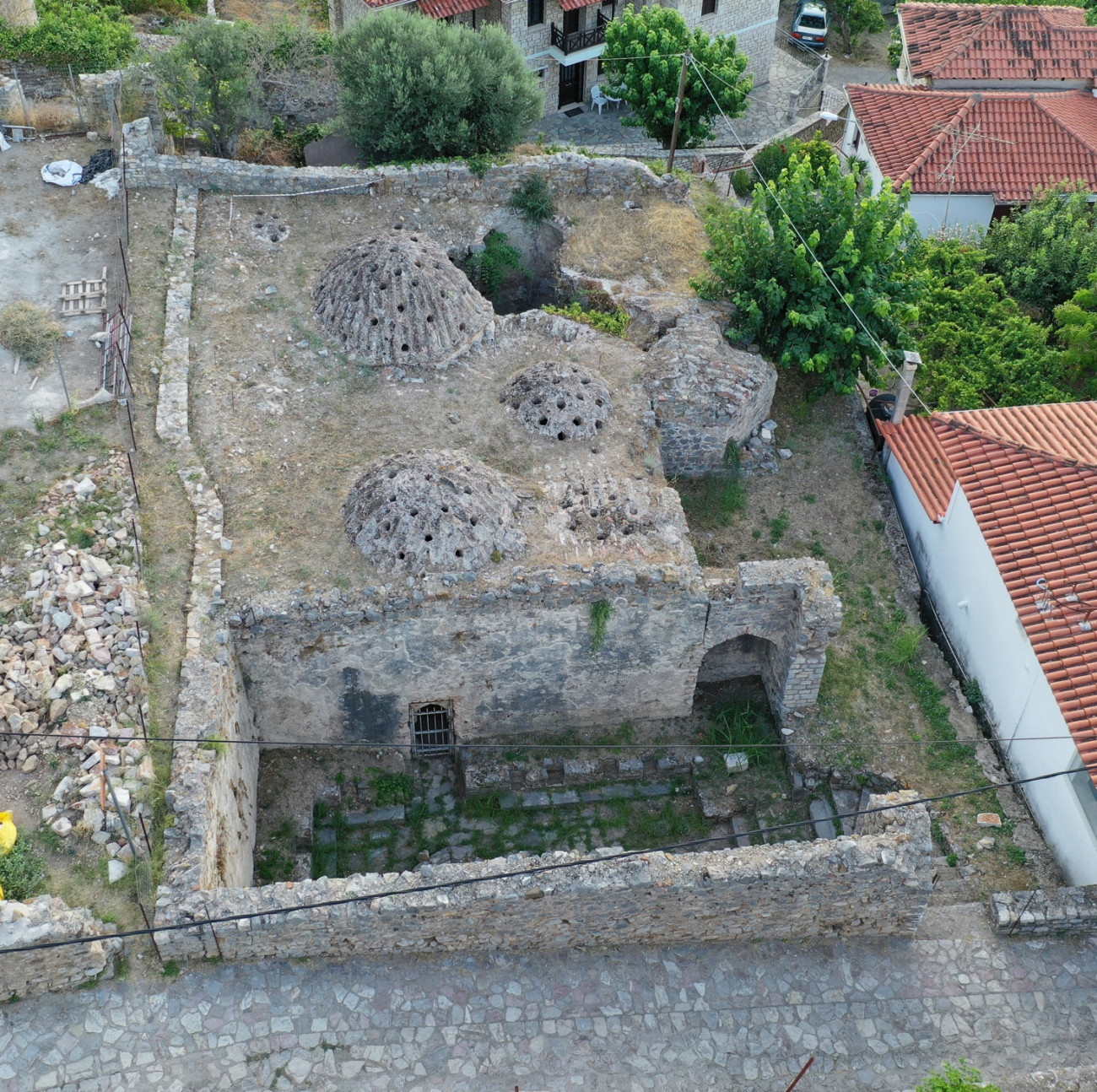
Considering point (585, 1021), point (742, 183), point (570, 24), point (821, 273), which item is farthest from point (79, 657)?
point (570, 24)

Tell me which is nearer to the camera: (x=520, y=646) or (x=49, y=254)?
(x=520, y=646)

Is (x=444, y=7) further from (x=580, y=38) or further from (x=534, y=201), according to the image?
(x=534, y=201)

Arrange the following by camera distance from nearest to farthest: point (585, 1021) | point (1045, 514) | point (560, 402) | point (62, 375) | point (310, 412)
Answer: point (585, 1021) → point (1045, 514) → point (560, 402) → point (310, 412) → point (62, 375)

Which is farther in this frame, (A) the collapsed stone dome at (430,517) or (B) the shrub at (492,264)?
(B) the shrub at (492,264)

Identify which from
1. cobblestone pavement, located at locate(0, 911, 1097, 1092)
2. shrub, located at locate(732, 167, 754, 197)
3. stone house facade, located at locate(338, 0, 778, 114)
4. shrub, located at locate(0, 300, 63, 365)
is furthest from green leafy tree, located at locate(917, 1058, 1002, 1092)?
stone house facade, located at locate(338, 0, 778, 114)

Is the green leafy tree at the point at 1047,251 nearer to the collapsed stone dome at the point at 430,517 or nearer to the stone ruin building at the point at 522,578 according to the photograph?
the stone ruin building at the point at 522,578

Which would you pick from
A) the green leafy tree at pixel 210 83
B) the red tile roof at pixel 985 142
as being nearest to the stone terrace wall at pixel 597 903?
the red tile roof at pixel 985 142

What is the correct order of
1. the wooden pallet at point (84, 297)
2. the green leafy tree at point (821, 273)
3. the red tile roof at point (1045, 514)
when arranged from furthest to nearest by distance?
the wooden pallet at point (84, 297) < the green leafy tree at point (821, 273) < the red tile roof at point (1045, 514)

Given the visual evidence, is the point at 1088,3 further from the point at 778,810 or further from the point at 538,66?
the point at 778,810
